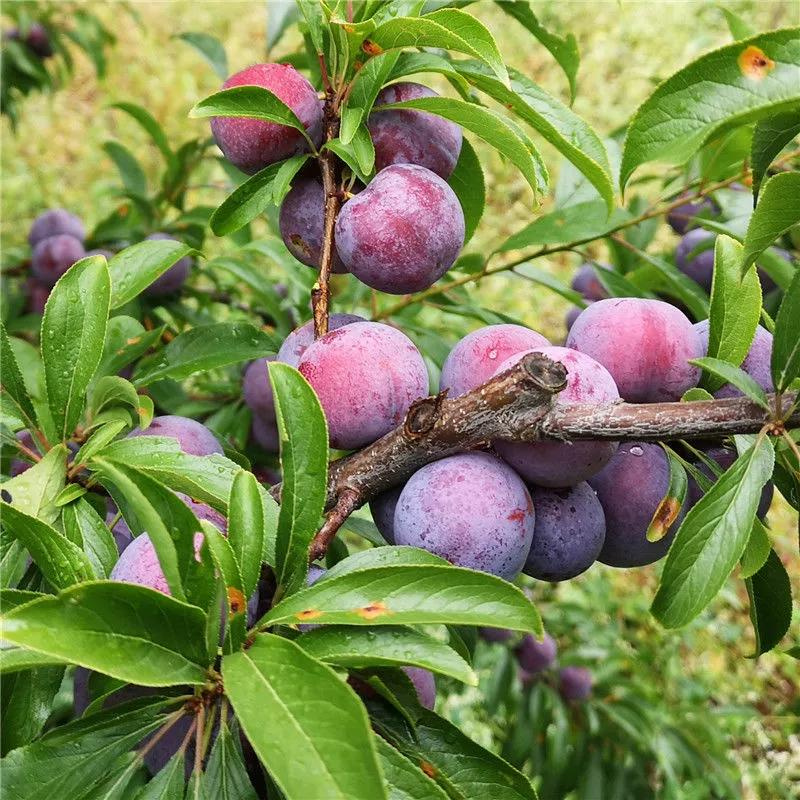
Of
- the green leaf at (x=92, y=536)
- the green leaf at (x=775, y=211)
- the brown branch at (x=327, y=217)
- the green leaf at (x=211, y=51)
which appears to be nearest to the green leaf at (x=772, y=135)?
the green leaf at (x=775, y=211)

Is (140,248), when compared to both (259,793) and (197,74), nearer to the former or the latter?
(259,793)

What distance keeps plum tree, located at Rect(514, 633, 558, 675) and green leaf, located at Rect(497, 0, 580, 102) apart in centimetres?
131

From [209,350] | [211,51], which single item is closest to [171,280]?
[211,51]

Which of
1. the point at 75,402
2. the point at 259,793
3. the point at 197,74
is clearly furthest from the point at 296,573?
the point at 197,74

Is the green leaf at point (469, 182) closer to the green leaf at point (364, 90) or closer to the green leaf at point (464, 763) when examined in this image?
the green leaf at point (364, 90)

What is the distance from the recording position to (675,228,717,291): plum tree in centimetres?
147

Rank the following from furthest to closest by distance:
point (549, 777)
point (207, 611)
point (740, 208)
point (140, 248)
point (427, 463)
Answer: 1. point (549, 777)
2. point (740, 208)
3. point (140, 248)
4. point (427, 463)
5. point (207, 611)

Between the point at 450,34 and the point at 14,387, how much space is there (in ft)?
1.70

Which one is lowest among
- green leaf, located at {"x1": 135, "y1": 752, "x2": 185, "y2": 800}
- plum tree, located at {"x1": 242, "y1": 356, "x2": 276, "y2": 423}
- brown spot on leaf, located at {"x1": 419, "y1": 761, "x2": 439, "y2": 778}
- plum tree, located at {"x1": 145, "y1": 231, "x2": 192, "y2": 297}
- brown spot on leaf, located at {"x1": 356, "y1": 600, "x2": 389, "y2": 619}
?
plum tree, located at {"x1": 242, "y1": 356, "x2": 276, "y2": 423}

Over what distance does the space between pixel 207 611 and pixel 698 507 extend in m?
0.38

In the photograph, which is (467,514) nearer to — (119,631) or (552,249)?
(119,631)

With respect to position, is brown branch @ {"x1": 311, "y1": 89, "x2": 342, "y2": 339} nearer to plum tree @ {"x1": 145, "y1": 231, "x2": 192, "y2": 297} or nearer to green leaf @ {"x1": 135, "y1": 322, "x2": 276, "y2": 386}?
green leaf @ {"x1": 135, "y1": 322, "x2": 276, "y2": 386}

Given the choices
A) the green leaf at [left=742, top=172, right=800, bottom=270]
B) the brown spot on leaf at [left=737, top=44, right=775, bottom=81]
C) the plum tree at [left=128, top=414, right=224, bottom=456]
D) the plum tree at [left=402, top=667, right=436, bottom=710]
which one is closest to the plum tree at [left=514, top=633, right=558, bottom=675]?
the plum tree at [left=402, top=667, right=436, bottom=710]

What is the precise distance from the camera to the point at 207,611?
0.59 metres
